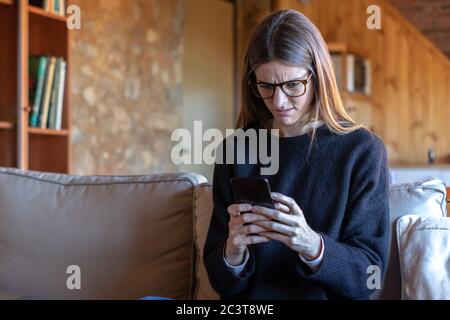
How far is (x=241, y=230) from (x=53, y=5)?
76.5 inches

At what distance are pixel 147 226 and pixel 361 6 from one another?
3199 mm

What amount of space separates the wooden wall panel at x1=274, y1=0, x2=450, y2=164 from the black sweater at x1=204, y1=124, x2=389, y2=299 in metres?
3.18

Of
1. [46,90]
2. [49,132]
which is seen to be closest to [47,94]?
[46,90]

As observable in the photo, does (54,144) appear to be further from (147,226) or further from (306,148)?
(306,148)

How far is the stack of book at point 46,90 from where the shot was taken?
106 inches

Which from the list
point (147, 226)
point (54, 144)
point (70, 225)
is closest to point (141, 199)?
point (147, 226)

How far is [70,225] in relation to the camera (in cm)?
174

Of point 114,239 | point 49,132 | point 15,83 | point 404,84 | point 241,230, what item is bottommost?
point 114,239

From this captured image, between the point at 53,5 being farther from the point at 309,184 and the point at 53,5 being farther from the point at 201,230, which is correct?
the point at 309,184

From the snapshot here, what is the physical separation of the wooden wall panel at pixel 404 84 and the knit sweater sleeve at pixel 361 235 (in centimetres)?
320

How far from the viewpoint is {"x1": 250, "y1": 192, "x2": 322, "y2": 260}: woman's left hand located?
117 cm

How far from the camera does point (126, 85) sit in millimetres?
3830
